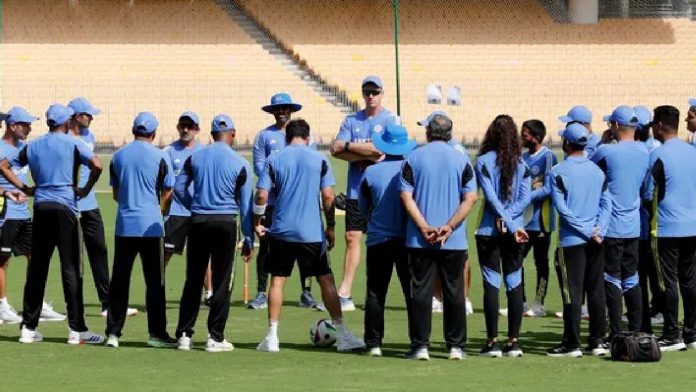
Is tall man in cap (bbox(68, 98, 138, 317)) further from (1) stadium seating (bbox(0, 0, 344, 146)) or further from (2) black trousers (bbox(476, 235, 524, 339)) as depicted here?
(1) stadium seating (bbox(0, 0, 344, 146))

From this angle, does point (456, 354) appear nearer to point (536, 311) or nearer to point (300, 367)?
point (300, 367)

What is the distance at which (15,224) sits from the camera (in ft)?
45.7

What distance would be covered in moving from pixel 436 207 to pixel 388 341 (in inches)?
69.9

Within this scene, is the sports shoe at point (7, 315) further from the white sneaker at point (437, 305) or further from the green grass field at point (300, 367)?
the white sneaker at point (437, 305)

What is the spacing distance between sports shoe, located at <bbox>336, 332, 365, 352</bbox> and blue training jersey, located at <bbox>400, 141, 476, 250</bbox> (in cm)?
111

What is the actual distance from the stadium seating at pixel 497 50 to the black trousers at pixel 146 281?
23.5 metres

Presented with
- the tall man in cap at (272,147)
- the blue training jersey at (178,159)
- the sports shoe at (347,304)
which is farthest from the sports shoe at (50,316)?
the sports shoe at (347,304)


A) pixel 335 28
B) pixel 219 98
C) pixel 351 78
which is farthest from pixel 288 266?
pixel 335 28

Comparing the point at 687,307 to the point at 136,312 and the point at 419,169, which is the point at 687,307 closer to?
the point at 419,169

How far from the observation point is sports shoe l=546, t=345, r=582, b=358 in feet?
37.3

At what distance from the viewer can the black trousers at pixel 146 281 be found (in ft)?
39.2

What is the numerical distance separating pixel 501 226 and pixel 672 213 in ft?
4.90

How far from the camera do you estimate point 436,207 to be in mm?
11055

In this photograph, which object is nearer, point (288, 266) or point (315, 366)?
point (315, 366)
